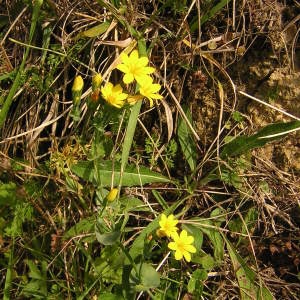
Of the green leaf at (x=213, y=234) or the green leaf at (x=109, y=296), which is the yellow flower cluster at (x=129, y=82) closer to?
the green leaf at (x=213, y=234)

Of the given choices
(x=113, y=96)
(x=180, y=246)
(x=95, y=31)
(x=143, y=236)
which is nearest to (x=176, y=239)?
(x=180, y=246)

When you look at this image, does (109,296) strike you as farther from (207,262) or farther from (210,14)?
(210,14)

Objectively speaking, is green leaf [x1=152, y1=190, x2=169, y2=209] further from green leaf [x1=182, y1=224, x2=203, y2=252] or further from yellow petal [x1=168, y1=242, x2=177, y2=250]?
yellow petal [x1=168, y1=242, x2=177, y2=250]

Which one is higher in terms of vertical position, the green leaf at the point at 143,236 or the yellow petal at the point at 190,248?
the yellow petal at the point at 190,248

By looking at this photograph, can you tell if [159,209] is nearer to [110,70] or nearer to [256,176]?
[256,176]

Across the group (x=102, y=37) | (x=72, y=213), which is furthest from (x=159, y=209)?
(x=102, y=37)

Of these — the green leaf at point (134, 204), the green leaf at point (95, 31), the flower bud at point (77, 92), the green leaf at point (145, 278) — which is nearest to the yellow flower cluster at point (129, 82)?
the flower bud at point (77, 92)

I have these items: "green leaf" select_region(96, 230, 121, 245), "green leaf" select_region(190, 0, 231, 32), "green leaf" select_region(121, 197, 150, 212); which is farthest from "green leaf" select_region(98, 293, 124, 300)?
"green leaf" select_region(190, 0, 231, 32)
